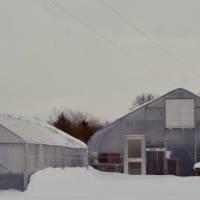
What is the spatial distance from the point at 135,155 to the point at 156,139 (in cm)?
152

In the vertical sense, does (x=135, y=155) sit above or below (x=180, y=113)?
below

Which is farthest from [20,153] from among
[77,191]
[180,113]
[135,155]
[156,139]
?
[180,113]

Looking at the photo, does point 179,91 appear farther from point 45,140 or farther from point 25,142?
point 25,142

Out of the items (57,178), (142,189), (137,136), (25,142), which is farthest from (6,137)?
(137,136)

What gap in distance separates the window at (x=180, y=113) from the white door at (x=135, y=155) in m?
1.91

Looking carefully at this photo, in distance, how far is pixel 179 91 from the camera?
→ 35.8 m

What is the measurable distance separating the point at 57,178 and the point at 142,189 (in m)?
4.11

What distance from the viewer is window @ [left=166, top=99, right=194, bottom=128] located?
3562cm

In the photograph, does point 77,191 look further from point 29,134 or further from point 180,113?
point 180,113

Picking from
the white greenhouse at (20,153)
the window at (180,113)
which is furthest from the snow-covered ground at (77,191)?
the window at (180,113)

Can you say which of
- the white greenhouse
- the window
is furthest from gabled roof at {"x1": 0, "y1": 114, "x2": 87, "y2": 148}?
the window

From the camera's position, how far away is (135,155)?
1407 inches

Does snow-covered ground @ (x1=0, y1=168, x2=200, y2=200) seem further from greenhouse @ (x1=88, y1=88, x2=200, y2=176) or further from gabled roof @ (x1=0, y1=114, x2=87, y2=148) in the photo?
greenhouse @ (x1=88, y1=88, x2=200, y2=176)

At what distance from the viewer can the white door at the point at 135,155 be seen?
35.6 metres
